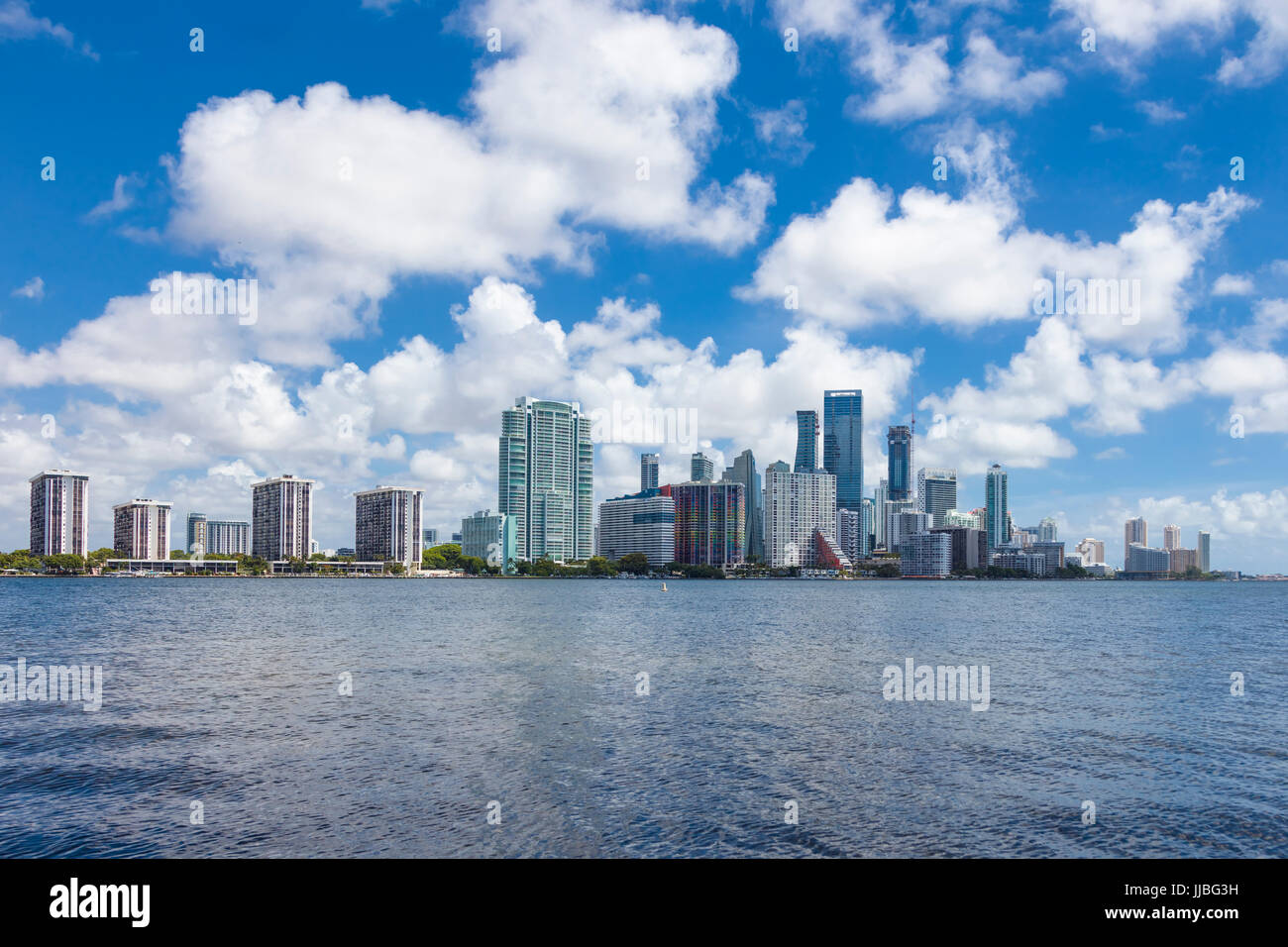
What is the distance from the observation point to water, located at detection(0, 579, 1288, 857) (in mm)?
26719

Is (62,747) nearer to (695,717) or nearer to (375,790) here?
(375,790)

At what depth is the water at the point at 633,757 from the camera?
26.7 m

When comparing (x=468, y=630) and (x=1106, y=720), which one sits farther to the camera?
(x=468, y=630)

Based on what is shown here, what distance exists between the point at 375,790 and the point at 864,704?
29.5 m

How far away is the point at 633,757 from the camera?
120 ft

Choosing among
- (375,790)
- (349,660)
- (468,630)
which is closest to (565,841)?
(375,790)
